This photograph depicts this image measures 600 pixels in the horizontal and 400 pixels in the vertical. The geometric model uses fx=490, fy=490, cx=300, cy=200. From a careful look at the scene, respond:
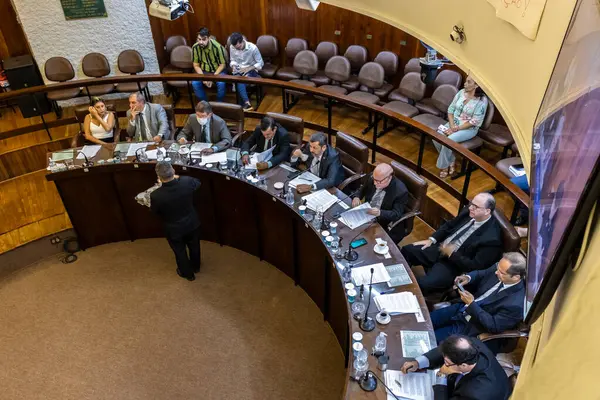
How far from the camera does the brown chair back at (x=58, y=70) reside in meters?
7.54

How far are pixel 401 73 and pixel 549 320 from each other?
695 cm

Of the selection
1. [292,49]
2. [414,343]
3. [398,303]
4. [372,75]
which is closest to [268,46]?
[292,49]

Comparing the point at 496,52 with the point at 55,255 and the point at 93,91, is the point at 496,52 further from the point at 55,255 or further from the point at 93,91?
the point at 93,91

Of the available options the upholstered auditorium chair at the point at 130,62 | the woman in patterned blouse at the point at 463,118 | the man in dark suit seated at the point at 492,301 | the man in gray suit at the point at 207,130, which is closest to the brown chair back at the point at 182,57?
the upholstered auditorium chair at the point at 130,62

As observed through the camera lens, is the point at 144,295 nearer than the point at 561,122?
No

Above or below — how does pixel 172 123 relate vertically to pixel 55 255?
above

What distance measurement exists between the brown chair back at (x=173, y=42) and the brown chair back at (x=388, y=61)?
3331 mm

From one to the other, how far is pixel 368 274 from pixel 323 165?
1539mm

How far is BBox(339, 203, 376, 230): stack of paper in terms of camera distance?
4383 millimetres

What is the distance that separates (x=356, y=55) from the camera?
300 inches

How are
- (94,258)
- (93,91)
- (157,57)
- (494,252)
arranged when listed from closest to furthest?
(494,252) < (94,258) < (93,91) < (157,57)

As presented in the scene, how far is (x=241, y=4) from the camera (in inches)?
329

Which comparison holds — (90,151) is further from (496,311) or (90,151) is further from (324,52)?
(496,311)

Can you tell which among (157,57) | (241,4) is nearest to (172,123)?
(157,57)
